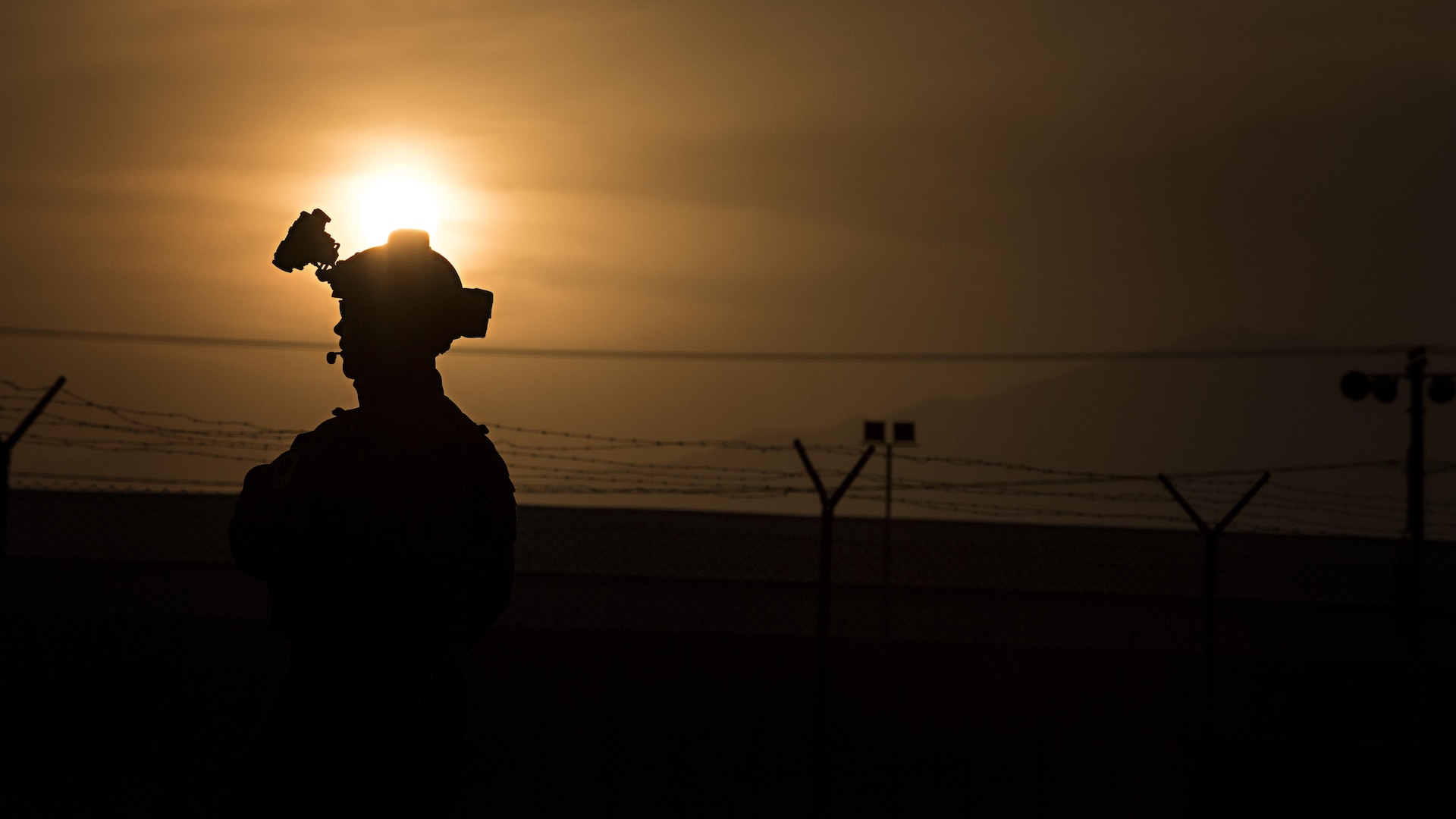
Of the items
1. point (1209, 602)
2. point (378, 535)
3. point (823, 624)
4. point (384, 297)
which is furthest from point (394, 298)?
point (1209, 602)

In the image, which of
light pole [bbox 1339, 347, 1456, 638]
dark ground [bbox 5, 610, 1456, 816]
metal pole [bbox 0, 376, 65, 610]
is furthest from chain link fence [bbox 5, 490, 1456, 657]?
metal pole [bbox 0, 376, 65, 610]

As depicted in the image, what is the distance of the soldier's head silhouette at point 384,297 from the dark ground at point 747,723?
6.45 m

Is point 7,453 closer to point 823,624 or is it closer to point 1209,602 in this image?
point 823,624

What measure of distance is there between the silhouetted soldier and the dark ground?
20.6 ft

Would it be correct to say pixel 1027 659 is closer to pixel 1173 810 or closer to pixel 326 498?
pixel 1173 810

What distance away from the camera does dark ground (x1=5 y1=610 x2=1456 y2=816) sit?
344 inches

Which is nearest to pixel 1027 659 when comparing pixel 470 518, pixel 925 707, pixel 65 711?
pixel 925 707

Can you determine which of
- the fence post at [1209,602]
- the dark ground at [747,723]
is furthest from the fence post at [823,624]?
the fence post at [1209,602]

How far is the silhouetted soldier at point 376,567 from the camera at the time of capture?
2404 mm

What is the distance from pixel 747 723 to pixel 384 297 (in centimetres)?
782

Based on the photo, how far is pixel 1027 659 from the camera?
32.4 feet

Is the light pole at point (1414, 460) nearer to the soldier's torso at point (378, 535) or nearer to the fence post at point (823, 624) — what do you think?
the fence post at point (823, 624)

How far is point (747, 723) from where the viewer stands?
986cm

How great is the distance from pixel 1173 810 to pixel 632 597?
50.7ft
